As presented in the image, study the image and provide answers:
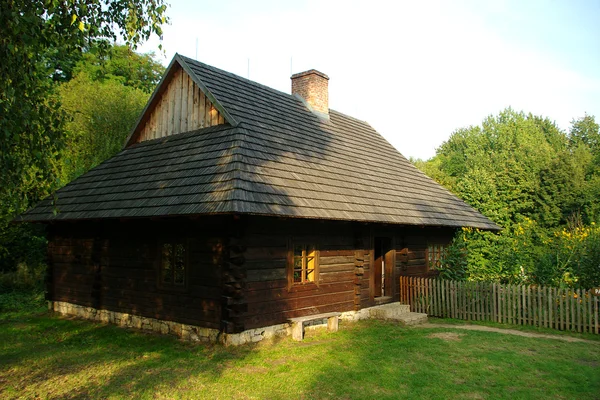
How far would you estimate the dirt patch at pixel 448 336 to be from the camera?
395 inches

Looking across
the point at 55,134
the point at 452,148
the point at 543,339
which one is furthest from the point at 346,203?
the point at 452,148

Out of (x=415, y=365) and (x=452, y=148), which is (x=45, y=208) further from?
(x=452, y=148)

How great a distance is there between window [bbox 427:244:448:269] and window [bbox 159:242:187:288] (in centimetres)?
855

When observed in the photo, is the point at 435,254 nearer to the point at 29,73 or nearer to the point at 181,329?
the point at 181,329

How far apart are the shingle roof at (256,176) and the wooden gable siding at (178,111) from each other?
0.31 metres

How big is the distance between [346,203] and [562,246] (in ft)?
22.2

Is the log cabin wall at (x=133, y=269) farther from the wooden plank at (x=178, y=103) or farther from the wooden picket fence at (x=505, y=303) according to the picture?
the wooden picket fence at (x=505, y=303)

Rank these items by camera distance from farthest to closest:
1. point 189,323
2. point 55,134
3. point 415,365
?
point 189,323 < point 415,365 < point 55,134

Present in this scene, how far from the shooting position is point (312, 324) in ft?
35.6

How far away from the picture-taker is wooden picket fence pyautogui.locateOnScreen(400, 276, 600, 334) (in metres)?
11.0

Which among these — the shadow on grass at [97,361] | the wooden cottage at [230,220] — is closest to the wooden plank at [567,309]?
the wooden cottage at [230,220]

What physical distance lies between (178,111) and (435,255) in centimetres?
943

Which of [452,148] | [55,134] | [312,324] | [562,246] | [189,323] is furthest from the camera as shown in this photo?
[452,148]

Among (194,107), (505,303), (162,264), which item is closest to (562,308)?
(505,303)
